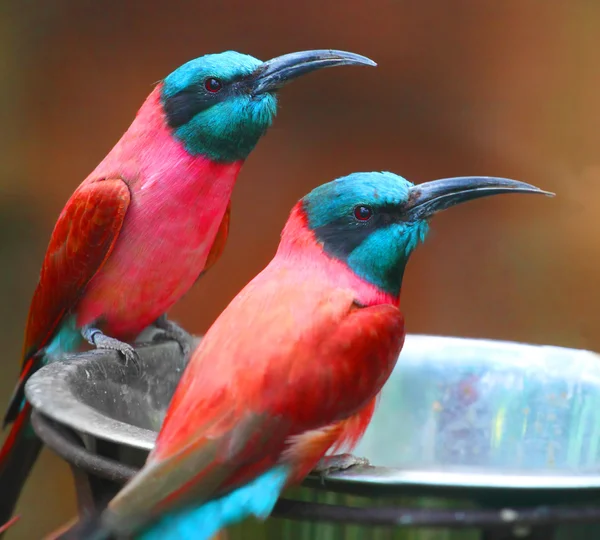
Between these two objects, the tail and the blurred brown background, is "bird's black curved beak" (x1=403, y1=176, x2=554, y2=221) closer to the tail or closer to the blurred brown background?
the tail

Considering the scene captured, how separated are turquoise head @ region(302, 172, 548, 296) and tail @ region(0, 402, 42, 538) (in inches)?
27.9

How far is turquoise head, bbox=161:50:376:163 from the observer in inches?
51.9

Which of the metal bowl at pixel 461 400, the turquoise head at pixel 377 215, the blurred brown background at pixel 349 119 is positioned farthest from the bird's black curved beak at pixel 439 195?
the blurred brown background at pixel 349 119

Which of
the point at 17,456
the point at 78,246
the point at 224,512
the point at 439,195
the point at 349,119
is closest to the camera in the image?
the point at 224,512

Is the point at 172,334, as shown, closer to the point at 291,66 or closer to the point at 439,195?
the point at 291,66

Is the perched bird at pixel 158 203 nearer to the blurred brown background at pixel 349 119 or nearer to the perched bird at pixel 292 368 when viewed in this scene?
the perched bird at pixel 292 368

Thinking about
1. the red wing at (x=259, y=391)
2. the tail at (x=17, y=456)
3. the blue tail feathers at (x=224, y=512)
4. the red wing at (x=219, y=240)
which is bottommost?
the tail at (x=17, y=456)

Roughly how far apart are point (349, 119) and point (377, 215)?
1.88 meters

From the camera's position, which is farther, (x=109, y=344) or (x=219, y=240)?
(x=219, y=240)

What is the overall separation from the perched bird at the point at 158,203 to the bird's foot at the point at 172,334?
3 cm

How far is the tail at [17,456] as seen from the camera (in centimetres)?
147

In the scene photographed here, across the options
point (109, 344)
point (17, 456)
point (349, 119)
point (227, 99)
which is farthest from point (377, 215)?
point (349, 119)

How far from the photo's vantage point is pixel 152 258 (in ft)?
4.57

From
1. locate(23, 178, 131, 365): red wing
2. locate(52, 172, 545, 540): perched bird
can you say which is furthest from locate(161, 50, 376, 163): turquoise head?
locate(52, 172, 545, 540): perched bird
